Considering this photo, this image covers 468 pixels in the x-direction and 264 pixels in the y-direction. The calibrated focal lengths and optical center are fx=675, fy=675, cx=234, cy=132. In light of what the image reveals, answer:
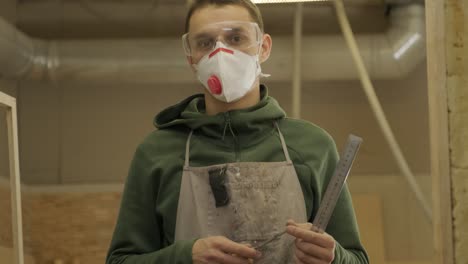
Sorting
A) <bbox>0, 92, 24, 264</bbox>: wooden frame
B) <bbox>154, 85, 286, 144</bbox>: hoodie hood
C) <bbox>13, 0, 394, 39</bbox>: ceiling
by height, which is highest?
<bbox>13, 0, 394, 39</bbox>: ceiling

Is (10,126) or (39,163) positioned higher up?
(10,126)

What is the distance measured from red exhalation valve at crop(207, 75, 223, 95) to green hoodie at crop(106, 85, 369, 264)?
2.3 inches

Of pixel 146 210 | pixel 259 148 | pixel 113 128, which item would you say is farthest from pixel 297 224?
pixel 113 128

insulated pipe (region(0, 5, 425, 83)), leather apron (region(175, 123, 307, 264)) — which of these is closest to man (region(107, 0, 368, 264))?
leather apron (region(175, 123, 307, 264))

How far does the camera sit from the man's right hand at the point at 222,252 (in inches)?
51.3

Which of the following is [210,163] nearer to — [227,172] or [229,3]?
[227,172]

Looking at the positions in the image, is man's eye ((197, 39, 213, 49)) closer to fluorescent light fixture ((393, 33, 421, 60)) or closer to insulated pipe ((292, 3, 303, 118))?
insulated pipe ((292, 3, 303, 118))

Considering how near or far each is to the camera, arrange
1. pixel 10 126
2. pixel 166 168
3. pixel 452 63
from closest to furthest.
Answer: pixel 452 63, pixel 166 168, pixel 10 126

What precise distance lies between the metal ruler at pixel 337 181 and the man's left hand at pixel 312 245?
0.02 m

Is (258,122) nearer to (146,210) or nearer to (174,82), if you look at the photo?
(146,210)

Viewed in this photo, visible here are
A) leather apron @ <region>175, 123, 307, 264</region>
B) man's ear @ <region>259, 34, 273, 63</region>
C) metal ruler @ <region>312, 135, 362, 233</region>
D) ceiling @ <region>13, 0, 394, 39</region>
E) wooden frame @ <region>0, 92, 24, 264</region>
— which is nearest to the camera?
metal ruler @ <region>312, 135, 362, 233</region>

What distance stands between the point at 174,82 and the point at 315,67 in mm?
928

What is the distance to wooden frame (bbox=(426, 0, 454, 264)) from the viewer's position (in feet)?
4.14

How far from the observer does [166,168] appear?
1481mm
